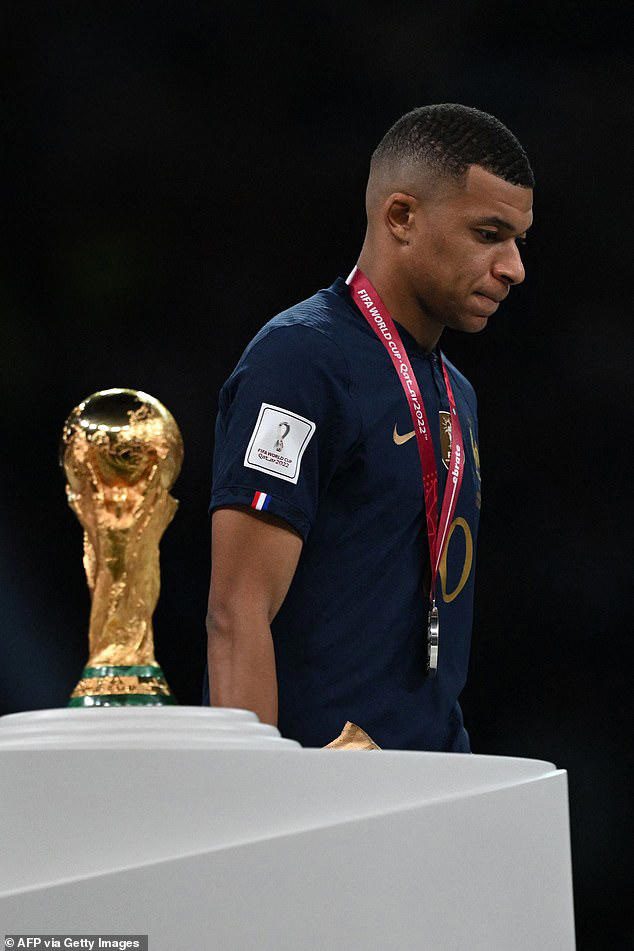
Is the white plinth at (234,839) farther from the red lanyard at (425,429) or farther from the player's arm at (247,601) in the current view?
the red lanyard at (425,429)

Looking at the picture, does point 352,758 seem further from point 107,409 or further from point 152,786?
point 107,409

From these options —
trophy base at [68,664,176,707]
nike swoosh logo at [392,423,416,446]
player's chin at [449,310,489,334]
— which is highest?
player's chin at [449,310,489,334]

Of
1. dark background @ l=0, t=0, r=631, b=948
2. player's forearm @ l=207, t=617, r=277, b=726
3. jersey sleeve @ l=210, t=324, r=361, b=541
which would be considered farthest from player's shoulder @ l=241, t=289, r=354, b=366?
dark background @ l=0, t=0, r=631, b=948

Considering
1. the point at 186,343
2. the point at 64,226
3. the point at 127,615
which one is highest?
the point at 64,226

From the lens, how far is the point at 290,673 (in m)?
1.48

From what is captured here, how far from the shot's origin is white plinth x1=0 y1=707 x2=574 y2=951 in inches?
34.4

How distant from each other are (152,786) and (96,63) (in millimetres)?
1835

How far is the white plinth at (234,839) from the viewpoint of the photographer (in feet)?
2.87

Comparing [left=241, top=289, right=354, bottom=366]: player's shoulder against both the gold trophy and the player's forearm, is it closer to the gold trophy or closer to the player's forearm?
the player's forearm

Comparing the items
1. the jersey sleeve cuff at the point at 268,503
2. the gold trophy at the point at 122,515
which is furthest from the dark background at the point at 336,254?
the gold trophy at the point at 122,515

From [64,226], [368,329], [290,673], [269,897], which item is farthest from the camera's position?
[64,226]

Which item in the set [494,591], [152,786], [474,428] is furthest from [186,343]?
[152,786]

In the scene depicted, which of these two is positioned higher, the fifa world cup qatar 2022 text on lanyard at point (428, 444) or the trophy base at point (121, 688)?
the fifa world cup qatar 2022 text on lanyard at point (428, 444)

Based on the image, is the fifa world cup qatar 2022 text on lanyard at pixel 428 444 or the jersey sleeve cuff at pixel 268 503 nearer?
the jersey sleeve cuff at pixel 268 503
